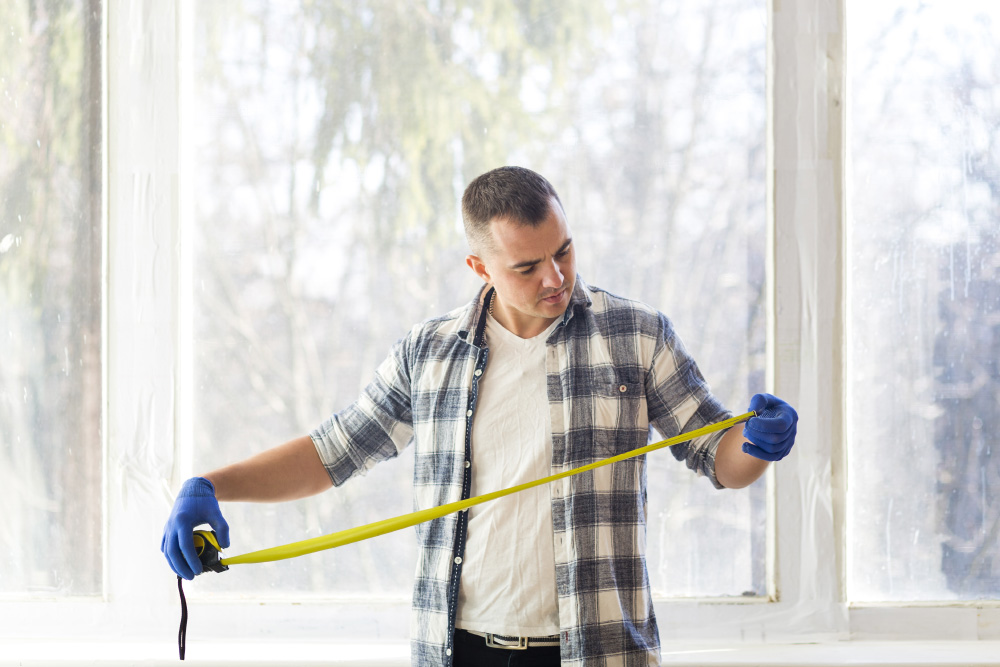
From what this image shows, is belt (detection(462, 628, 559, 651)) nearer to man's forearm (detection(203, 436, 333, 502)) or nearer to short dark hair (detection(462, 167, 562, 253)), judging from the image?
man's forearm (detection(203, 436, 333, 502))

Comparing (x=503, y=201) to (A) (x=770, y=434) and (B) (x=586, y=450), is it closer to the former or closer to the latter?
(B) (x=586, y=450)

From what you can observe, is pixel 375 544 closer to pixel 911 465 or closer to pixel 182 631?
pixel 182 631

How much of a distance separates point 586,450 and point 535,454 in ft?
0.29

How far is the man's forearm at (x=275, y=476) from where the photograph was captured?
132 cm

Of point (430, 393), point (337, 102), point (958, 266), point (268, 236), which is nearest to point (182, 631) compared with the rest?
point (430, 393)

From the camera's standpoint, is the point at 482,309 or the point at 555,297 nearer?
the point at 555,297

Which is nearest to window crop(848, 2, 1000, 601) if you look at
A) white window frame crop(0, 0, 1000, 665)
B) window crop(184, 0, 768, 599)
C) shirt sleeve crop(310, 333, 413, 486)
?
white window frame crop(0, 0, 1000, 665)

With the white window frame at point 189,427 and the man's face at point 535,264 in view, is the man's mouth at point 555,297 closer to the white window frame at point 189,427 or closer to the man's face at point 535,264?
the man's face at point 535,264

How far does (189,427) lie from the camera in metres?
1.86

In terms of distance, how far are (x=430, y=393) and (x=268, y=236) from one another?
75 cm

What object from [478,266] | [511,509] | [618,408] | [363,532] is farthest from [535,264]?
[363,532]

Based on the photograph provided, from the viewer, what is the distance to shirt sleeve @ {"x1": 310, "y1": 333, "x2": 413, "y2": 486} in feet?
4.72

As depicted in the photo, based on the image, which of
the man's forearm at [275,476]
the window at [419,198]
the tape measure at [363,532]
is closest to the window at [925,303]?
the window at [419,198]

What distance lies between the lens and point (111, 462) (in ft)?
6.00
